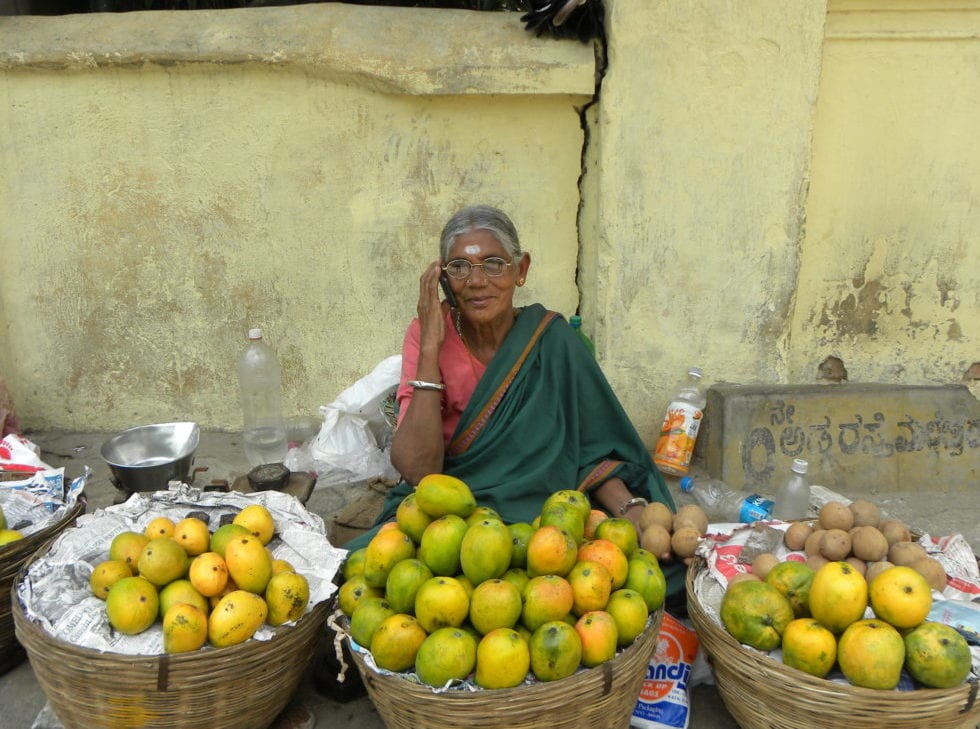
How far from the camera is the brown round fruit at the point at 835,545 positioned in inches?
90.4

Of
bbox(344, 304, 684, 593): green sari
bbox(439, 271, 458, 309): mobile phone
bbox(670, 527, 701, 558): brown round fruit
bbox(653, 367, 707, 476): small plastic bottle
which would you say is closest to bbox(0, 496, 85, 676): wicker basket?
bbox(344, 304, 684, 593): green sari

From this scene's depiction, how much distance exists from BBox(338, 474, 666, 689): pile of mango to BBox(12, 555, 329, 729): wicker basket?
257 millimetres

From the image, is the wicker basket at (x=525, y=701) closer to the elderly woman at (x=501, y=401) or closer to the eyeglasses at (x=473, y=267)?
the elderly woman at (x=501, y=401)

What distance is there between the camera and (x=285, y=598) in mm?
2064

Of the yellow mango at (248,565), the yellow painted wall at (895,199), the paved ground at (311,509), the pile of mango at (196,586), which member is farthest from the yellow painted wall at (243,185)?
the yellow mango at (248,565)

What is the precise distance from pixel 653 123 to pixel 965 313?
1848 mm

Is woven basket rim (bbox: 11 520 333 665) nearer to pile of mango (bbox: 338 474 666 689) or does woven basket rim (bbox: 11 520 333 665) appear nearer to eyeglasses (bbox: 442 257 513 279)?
pile of mango (bbox: 338 474 666 689)

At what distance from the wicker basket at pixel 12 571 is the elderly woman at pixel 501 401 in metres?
0.94

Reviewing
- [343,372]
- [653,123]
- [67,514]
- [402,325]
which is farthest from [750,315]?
[67,514]

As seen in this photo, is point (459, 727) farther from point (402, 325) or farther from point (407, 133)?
point (407, 133)

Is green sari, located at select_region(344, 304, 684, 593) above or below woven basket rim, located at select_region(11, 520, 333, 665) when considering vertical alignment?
above

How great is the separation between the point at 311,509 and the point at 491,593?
1.94m

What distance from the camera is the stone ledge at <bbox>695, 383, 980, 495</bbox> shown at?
371 cm

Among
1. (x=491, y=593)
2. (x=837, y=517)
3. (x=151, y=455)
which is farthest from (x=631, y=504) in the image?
(x=151, y=455)
